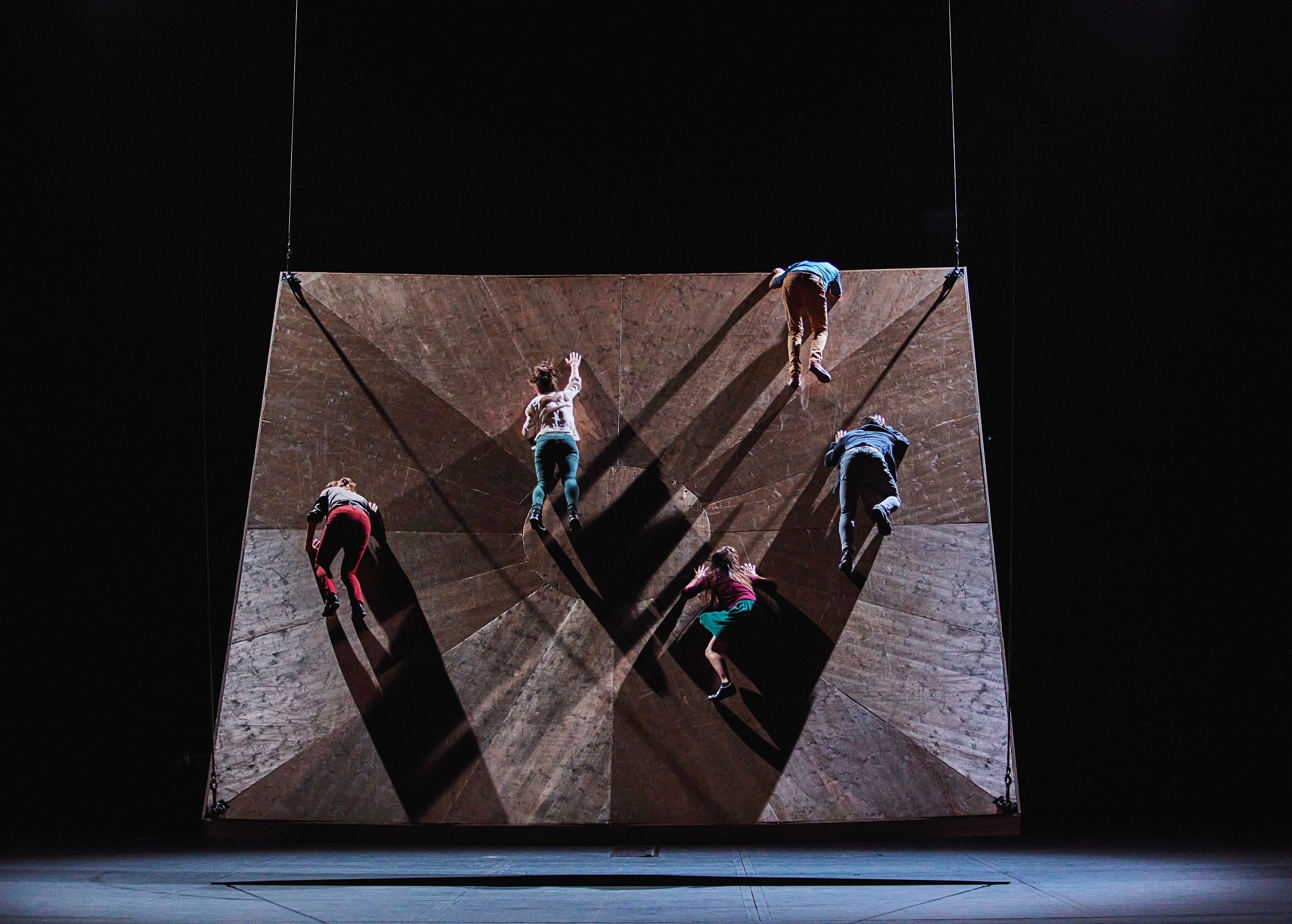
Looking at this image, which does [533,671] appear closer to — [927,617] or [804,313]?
[927,617]

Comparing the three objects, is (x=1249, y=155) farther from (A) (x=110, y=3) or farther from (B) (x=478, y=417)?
(A) (x=110, y=3)

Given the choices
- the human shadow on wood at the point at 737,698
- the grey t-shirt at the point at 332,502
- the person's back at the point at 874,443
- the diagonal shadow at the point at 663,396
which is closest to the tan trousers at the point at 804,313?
the diagonal shadow at the point at 663,396

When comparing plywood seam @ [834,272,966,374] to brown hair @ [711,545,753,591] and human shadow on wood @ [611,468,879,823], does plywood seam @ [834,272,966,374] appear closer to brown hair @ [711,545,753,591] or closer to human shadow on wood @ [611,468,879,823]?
human shadow on wood @ [611,468,879,823]

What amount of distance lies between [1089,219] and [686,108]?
3.78 m

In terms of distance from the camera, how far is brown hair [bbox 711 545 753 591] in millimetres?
8547

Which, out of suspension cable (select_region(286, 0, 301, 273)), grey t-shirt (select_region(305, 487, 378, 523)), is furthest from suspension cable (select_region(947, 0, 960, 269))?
grey t-shirt (select_region(305, 487, 378, 523))

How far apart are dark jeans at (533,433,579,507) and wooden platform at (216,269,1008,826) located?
0.75 feet

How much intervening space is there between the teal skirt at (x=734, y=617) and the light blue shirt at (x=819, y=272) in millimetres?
2927

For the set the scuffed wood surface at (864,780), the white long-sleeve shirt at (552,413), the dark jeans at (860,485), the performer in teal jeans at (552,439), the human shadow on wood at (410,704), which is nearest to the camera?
the scuffed wood surface at (864,780)

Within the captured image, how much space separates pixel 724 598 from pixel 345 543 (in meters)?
3.30

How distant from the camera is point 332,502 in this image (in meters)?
8.64

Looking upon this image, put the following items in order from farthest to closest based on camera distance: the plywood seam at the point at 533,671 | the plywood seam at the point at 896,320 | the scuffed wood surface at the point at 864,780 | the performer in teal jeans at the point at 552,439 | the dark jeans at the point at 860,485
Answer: the plywood seam at the point at 896,320 → the performer in teal jeans at the point at 552,439 → the dark jeans at the point at 860,485 → the plywood seam at the point at 533,671 → the scuffed wood surface at the point at 864,780

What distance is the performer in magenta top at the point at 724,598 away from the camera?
8.41 meters

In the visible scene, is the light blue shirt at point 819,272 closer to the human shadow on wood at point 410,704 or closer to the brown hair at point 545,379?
the brown hair at point 545,379
